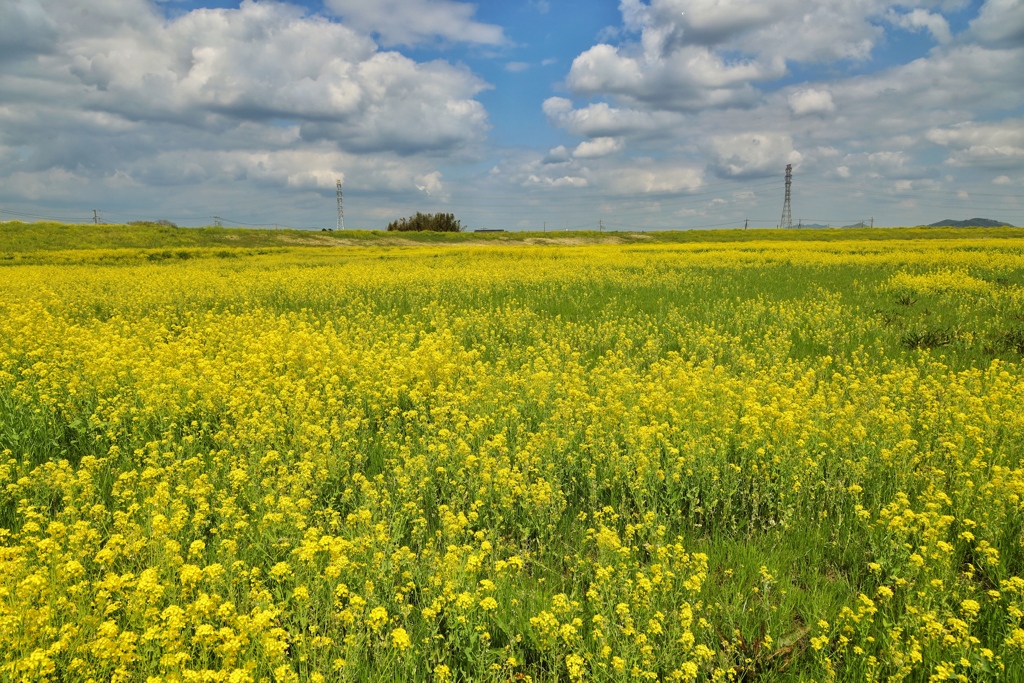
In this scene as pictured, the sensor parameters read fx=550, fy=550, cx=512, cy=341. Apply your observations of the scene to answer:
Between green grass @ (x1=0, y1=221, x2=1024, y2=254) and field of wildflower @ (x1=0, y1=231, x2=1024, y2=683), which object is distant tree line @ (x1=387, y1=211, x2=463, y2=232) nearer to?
green grass @ (x1=0, y1=221, x2=1024, y2=254)

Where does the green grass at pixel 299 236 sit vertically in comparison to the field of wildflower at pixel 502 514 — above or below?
above

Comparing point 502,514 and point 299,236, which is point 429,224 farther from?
point 502,514

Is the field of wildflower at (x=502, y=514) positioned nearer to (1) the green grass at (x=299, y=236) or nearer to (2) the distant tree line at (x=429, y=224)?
(1) the green grass at (x=299, y=236)

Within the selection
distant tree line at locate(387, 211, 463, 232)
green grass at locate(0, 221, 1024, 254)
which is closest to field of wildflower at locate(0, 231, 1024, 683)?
green grass at locate(0, 221, 1024, 254)

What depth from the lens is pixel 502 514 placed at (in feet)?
13.5

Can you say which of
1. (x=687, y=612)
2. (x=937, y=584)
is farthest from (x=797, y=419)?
(x=687, y=612)

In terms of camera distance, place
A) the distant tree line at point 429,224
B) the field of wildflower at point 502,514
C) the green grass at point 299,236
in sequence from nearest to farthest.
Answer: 1. the field of wildflower at point 502,514
2. the green grass at point 299,236
3. the distant tree line at point 429,224

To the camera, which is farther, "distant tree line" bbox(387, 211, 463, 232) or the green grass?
"distant tree line" bbox(387, 211, 463, 232)

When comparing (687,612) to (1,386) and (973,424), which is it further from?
(1,386)

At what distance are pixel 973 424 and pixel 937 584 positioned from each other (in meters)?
3.30

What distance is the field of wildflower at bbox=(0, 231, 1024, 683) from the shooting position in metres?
2.67

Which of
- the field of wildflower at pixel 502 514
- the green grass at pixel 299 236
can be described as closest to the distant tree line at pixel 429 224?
the green grass at pixel 299 236

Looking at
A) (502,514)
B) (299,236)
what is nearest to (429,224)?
(299,236)

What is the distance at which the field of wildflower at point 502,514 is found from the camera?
267cm
